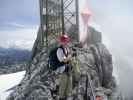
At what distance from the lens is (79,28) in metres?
10.6

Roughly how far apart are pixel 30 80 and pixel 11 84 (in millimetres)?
718

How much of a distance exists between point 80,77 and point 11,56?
156 inches

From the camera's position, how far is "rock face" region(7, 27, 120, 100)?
7199mm

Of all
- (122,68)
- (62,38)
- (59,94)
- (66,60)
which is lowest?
(122,68)

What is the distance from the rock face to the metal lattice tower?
0.70 metres

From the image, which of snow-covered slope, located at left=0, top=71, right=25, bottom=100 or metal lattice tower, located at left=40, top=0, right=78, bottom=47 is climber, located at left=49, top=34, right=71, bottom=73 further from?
metal lattice tower, located at left=40, top=0, right=78, bottom=47

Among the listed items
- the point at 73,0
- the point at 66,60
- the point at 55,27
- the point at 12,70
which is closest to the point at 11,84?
the point at 12,70

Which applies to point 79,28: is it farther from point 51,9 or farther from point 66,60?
point 66,60

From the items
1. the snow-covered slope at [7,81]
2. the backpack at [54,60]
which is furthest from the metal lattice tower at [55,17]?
the backpack at [54,60]

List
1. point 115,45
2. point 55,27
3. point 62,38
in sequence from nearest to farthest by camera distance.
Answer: point 62,38, point 55,27, point 115,45

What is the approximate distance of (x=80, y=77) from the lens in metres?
6.80

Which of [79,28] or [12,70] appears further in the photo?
[79,28]

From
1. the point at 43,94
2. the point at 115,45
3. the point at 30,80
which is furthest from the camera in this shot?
the point at 115,45

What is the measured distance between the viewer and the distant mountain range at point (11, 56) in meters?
9.77
